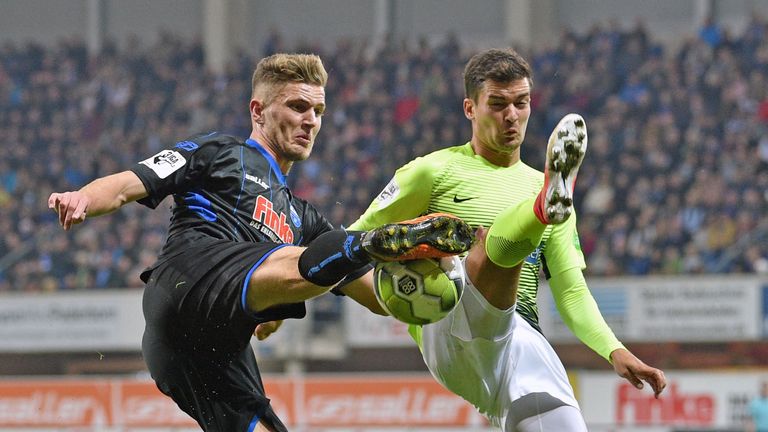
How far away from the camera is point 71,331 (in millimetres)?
18125

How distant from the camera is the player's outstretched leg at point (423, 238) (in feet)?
13.9

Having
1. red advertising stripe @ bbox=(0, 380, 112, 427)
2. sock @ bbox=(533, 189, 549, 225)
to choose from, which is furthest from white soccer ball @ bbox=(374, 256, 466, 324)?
red advertising stripe @ bbox=(0, 380, 112, 427)

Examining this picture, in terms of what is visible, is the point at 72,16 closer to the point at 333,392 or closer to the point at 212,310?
the point at 333,392

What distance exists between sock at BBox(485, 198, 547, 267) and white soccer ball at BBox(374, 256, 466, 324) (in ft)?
0.81

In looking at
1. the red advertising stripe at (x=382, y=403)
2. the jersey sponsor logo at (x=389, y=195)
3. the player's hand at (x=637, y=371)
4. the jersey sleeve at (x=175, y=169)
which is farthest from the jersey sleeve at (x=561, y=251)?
the red advertising stripe at (x=382, y=403)

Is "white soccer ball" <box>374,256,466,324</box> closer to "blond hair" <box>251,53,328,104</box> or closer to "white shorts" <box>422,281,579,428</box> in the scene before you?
"white shorts" <box>422,281,579,428</box>

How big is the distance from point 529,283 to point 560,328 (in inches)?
415

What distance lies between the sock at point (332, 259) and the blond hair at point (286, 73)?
1.16m

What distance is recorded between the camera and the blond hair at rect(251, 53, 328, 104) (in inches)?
215

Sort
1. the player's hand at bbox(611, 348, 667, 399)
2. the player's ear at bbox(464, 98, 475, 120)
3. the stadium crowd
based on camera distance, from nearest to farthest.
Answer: the player's hand at bbox(611, 348, 667, 399) < the player's ear at bbox(464, 98, 475, 120) < the stadium crowd

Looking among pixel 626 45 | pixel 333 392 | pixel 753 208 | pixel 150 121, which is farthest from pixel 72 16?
pixel 753 208

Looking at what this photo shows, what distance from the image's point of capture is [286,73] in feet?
17.9

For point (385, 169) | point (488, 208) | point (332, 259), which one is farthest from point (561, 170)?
point (385, 169)

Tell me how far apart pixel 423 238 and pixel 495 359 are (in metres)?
1.25
